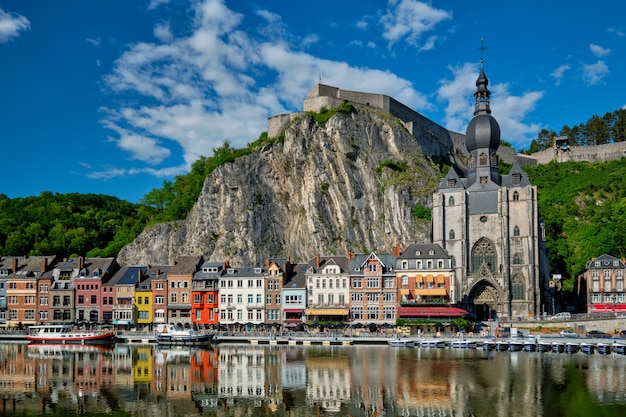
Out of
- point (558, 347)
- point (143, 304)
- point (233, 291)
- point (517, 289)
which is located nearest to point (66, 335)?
point (143, 304)

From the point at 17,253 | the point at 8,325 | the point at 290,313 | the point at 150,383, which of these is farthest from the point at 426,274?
the point at 17,253

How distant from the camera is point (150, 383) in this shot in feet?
135

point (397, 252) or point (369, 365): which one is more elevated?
point (397, 252)

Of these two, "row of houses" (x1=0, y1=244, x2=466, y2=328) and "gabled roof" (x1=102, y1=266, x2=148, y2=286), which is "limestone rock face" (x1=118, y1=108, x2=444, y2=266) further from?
"row of houses" (x1=0, y1=244, x2=466, y2=328)

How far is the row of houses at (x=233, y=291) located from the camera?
229ft

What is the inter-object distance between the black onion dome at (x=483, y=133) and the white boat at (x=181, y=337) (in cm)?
4117

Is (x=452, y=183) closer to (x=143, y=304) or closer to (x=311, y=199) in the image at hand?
(x=311, y=199)

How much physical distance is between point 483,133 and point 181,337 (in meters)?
44.7

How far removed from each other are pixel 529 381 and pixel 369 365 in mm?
11210

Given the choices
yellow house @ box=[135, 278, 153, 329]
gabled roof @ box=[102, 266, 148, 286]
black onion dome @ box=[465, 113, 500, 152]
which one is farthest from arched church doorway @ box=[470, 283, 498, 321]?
gabled roof @ box=[102, 266, 148, 286]

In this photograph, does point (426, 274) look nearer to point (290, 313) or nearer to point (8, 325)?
point (290, 313)

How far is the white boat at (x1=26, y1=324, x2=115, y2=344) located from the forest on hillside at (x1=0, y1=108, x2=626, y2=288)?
109ft

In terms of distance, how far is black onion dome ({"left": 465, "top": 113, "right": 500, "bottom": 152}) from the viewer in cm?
8275

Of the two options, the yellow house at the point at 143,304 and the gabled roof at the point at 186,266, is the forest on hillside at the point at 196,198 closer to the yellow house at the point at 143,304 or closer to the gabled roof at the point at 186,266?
the gabled roof at the point at 186,266
